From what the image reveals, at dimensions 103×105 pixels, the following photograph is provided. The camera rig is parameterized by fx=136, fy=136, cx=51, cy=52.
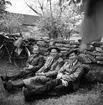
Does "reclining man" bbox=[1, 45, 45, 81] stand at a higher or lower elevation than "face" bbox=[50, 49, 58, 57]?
lower

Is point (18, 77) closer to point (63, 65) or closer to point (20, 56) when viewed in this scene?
point (63, 65)

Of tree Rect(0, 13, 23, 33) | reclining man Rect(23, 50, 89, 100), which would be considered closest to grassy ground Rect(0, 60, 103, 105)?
reclining man Rect(23, 50, 89, 100)

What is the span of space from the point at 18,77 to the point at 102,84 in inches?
80.6

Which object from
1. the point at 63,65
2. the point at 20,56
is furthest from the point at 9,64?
the point at 63,65

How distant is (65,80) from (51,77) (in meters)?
0.46

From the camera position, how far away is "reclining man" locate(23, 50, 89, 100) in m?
2.58

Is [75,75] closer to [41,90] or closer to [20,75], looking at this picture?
[41,90]

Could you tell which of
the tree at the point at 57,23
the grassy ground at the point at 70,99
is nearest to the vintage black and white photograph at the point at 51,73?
the grassy ground at the point at 70,99

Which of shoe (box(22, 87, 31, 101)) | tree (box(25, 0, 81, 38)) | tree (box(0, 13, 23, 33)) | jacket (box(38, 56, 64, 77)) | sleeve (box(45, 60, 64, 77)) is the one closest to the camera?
shoe (box(22, 87, 31, 101))

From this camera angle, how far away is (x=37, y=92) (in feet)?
8.46

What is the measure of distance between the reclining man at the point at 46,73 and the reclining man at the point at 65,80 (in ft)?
0.58

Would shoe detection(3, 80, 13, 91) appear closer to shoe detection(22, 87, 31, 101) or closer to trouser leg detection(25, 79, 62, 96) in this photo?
shoe detection(22, 87, 31, 101)

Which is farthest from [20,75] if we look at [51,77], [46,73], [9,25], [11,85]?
[9,25]

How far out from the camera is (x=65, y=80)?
2.92 m
